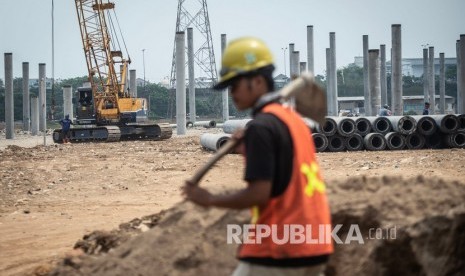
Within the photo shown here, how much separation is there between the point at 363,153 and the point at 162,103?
69504mm

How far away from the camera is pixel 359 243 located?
5172mm

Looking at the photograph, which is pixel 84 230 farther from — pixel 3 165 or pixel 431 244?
pixel 3 165

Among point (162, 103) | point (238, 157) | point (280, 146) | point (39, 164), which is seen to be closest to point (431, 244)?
point (280, 146)

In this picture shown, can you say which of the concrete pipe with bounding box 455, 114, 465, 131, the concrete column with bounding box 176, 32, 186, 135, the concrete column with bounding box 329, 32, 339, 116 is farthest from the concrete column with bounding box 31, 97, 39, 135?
the concrete pipe with bounding box 455, 114, 465, 131

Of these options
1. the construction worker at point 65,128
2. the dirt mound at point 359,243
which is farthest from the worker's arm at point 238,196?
the construction worker at point 65,128

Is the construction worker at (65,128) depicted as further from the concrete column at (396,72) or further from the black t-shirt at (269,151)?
the black t-shirt at (269,151)

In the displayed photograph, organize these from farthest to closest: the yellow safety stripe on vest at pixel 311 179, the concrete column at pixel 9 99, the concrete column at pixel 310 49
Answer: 1. the concrete column at pixel 310 49
2. the concrete column at pixel 9 99
3. the yellow safety stripe on vest at pixel 311 179

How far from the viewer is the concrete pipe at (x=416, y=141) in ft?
79.2

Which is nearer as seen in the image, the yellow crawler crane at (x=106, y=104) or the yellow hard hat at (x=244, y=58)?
the yellow hard hat at (x=244, y=58)

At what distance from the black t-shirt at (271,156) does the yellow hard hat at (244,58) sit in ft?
0.76

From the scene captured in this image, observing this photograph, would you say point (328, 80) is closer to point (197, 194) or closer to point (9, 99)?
point (9, 99)

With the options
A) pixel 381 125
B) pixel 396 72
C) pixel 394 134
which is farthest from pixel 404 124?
pixel 396 72

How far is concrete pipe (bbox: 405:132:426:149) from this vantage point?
79.2ft

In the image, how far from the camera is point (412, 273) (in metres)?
5.10
